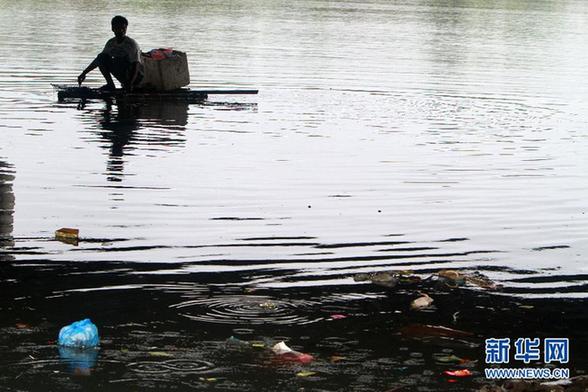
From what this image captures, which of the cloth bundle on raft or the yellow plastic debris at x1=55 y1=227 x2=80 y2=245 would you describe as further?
the cloth bundle on raft

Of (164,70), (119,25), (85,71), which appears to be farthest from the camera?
(164,70)

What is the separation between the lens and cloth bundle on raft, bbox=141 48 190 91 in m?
19.5

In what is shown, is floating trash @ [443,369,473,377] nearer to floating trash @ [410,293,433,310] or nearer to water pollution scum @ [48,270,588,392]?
water pollution scum @ [48,270,588,392]

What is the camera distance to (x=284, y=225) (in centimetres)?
1113

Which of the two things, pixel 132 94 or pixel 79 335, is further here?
pixel 132 94

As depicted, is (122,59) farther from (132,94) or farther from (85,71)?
(85,71)

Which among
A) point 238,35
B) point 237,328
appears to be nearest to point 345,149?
point 237,328

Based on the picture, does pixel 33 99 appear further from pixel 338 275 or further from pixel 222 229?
pixel 338 275

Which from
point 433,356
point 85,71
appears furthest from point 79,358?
point 85,71

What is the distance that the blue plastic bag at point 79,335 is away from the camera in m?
7.35

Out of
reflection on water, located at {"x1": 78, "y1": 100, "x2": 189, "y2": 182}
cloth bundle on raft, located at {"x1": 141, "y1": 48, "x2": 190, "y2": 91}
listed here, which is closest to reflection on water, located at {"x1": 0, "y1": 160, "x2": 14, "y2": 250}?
reflection on water, located at {"x1": 78, "y1": 100, "x2": 189, "y2": 182}

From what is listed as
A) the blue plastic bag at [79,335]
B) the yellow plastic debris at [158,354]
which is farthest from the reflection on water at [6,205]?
the yellow plastic debris at [158,354]

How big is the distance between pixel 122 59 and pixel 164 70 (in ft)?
2.33

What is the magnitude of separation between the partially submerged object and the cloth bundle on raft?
0.11 m
